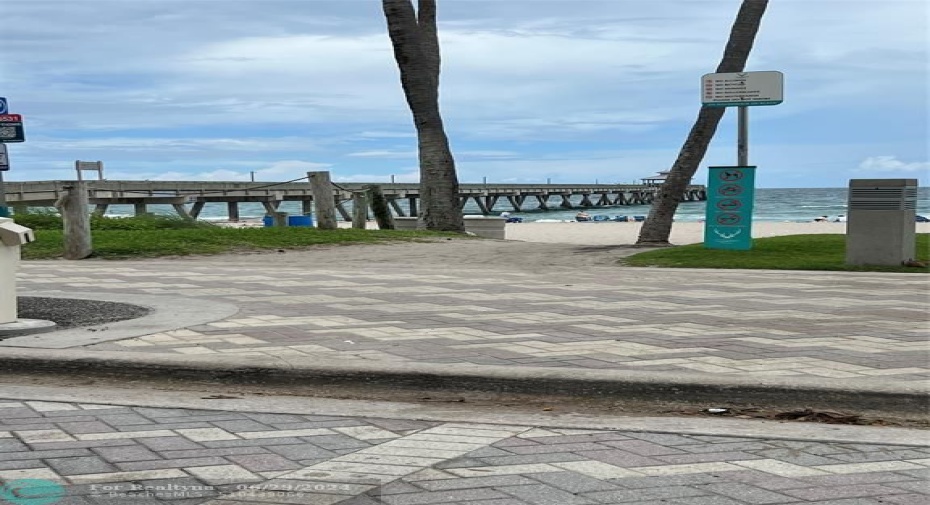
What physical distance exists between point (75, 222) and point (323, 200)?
6117 mm

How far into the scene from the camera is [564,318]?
7824mm

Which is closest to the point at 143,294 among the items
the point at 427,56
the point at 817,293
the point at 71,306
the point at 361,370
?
the point at 71,306

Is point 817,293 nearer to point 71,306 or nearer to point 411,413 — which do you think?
point 411,413

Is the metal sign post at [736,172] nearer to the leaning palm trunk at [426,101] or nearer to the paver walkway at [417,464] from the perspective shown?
the leaning palm trunk at [426,101]

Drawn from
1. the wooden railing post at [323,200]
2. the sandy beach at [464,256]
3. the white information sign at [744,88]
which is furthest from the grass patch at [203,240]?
the white information sign at [744,88]

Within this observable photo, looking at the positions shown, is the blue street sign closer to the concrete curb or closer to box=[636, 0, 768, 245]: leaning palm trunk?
box=[636, 0, 768, 245]: leaning palm trunk

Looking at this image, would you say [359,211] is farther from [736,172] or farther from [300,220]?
[736,172]

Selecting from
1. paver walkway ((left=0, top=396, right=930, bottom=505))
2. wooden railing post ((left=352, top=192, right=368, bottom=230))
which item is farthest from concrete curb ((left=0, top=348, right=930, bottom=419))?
wooden railing post ((left=352, top=192, right=368, bottom=230))

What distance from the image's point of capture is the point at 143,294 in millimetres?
9594

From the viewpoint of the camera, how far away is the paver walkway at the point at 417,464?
3.62m

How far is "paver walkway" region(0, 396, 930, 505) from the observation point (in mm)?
3621

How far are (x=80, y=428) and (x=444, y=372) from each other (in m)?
1.98

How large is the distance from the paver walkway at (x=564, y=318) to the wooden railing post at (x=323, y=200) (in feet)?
23.4

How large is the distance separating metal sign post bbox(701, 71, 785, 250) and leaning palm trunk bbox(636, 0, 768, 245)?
2264 millimetres
